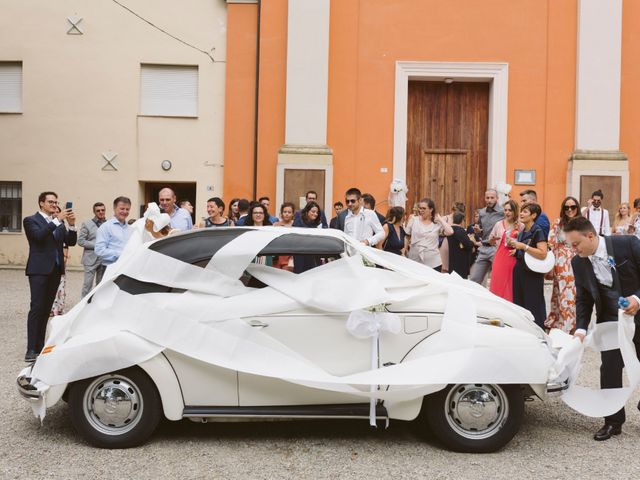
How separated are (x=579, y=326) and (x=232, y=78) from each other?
14.0 metres

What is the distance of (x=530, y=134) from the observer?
56.1 feet

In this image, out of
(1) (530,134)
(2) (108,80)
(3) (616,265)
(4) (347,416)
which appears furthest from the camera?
(2) (108,80)

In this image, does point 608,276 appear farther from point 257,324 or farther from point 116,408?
point 116,408

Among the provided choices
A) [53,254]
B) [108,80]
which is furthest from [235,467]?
[108,80]

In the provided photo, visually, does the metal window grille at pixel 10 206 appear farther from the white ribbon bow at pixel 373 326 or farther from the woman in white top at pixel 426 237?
the white ribbon bow at pixel 373 326

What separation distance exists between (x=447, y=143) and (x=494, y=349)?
13.5 meters

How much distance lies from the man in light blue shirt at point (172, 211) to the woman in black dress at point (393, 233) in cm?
268

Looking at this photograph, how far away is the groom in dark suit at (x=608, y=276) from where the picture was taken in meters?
5.35

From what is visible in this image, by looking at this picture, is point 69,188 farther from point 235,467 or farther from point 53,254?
point 235,467

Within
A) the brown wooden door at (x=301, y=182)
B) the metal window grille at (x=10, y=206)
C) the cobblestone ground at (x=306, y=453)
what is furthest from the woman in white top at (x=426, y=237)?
the metal window grille at (x=10, y=206)

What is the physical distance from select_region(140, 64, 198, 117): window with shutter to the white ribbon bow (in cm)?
1439

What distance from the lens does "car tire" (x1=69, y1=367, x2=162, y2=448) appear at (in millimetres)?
4859

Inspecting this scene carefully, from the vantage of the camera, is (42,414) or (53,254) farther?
(53,254)

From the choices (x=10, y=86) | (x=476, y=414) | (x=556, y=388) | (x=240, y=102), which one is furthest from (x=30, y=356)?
(x=10, y=86)
